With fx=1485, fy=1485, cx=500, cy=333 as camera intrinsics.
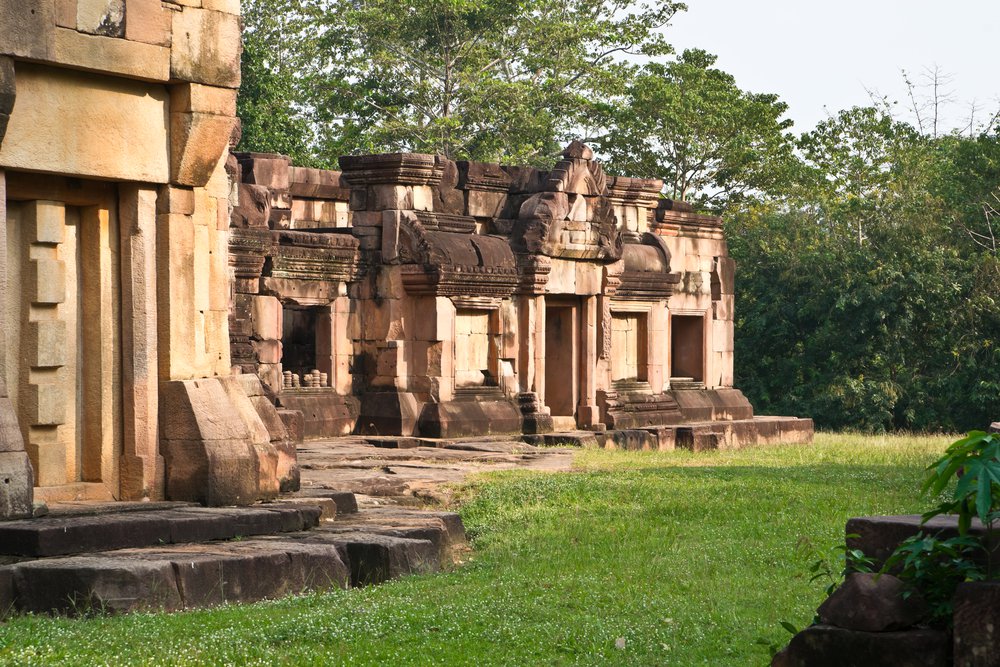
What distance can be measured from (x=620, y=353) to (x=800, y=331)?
29.6 ft

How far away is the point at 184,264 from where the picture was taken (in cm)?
995

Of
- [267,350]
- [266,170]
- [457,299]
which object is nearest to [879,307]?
[457,299]

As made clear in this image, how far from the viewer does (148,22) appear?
31.3 ft

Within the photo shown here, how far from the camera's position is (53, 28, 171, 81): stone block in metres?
8.99

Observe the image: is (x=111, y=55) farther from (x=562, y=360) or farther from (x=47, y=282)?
(x=562, y=360)

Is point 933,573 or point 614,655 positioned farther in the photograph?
point 614,655

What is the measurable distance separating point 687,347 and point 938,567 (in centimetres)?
1820

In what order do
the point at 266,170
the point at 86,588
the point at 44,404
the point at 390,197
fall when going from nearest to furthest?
the point at 86,588
the point at 44,404
the point at 390,197
the point at 266,170

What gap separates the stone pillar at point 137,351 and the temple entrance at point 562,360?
11150 mm

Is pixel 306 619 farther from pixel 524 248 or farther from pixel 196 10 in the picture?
pixel 524 248

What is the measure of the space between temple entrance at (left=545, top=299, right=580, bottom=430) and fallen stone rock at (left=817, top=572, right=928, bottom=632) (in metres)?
14.7

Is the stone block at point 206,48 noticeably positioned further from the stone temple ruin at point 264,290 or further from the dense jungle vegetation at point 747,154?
the dense jungle vegetation at point 747,154

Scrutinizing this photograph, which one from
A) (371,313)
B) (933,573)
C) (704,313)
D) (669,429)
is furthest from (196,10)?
(704,313)

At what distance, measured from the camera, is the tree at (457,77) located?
35094 millimetres
